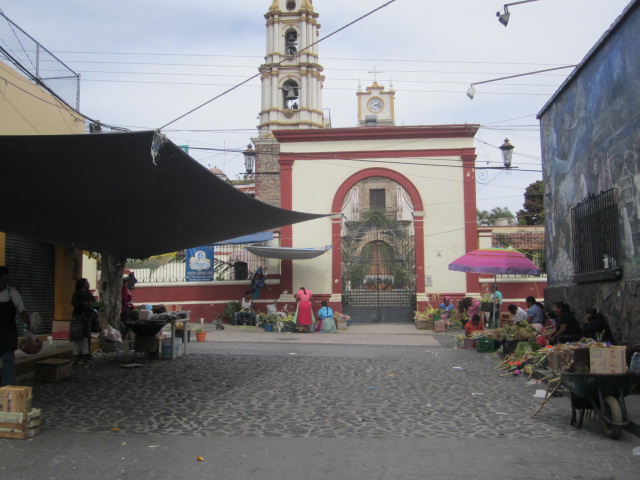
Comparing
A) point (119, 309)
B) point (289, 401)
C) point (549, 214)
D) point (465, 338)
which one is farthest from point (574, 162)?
point (119, 309)

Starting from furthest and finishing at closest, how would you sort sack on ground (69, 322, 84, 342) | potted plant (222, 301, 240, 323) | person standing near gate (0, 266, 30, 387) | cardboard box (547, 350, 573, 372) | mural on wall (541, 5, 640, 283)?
potted plant (222, 301, 240, 323)
sack on ground (69, 322, 84, 342)
mural on wall (541, 5, 640, 283)
cardboard box (547, 350, 573, 372)
person standing near gate (0, 266, 30, 387)

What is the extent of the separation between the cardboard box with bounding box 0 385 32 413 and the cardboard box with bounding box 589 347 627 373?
211 inches

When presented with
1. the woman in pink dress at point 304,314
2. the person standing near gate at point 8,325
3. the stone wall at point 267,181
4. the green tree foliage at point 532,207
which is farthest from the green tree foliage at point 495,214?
the person standing near gate at point 8,325

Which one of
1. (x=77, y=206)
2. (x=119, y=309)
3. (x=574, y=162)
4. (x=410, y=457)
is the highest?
(x=574, y=162)

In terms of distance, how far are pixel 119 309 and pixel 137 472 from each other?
729cm

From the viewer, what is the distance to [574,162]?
33.9ft

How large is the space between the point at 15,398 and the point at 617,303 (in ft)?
26.1

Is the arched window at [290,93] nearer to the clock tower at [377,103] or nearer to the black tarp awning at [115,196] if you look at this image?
the clock tower at [377,103]

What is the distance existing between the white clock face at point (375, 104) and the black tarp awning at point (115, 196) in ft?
99.3

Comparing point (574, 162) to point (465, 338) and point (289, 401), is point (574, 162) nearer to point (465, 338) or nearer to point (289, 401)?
point (465, 338)

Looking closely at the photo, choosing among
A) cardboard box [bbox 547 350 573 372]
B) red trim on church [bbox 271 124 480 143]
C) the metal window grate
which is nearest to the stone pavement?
cardboard box [bbox 547 350 573 372]

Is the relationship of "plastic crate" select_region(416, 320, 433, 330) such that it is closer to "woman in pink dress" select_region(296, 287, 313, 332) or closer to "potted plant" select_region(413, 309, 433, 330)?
"potted plant" select_region(413, 309, 433, 330)

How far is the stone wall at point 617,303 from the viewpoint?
7719 millimetres

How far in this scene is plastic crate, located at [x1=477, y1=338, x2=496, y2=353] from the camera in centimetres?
1215
